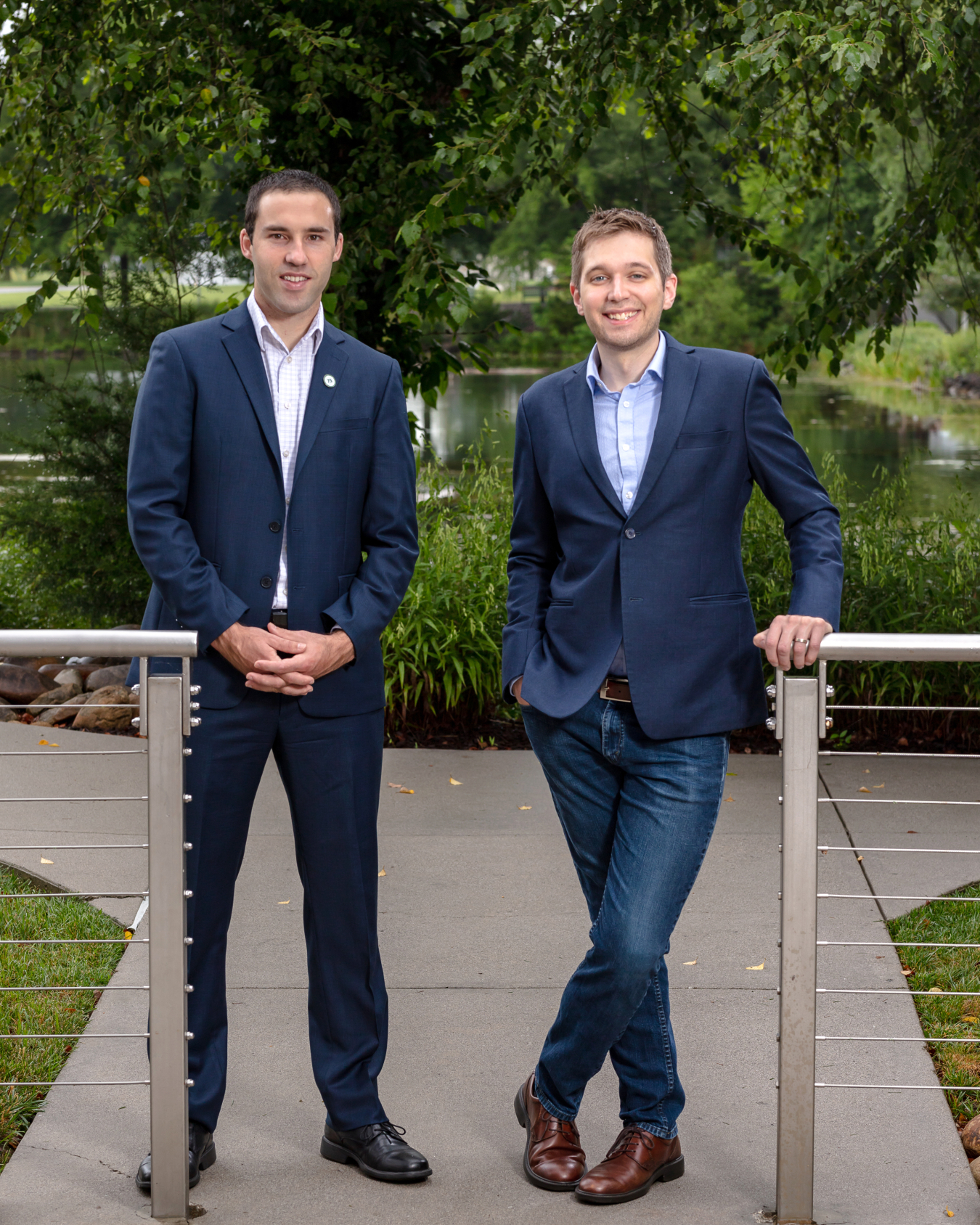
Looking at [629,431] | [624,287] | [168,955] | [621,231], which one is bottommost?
[168,955]

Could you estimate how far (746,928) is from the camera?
449 centimetres

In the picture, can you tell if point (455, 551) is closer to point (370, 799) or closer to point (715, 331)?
point (370, 799)

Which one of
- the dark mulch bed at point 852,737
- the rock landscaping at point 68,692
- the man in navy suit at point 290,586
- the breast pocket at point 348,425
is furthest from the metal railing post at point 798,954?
the rock landscaping at point 68,692

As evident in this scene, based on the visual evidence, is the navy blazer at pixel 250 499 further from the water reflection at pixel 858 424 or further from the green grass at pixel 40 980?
the water reflection at pixel 858 424

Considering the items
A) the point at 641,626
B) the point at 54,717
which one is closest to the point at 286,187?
the point at 641,626

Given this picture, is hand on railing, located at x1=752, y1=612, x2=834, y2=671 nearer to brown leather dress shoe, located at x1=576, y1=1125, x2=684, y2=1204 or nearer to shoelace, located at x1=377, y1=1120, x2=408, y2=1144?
brown leather dress shoe, located at x1=576, y1=1125, x2=684, y2=1204

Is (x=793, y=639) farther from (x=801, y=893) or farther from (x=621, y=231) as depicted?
(x=621, y=231)

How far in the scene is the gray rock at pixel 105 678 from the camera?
25.6ft

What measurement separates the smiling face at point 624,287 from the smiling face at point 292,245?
556mm

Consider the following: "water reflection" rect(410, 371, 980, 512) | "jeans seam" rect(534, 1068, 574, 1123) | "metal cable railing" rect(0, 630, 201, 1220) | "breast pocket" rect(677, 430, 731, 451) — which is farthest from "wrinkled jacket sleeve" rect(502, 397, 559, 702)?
"water reflection" rect(410, 371, 980, 512)

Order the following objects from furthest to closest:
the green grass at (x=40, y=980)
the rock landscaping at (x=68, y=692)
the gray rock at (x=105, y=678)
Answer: the gray rock at (x=105, y=678)
the rock landscaping at (x=68, y=692)
the green grass at (x=40, y=980)

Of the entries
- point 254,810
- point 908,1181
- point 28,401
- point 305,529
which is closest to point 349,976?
point 305,529

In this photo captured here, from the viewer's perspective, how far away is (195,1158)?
299 centimetres

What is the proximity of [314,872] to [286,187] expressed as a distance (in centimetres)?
146
